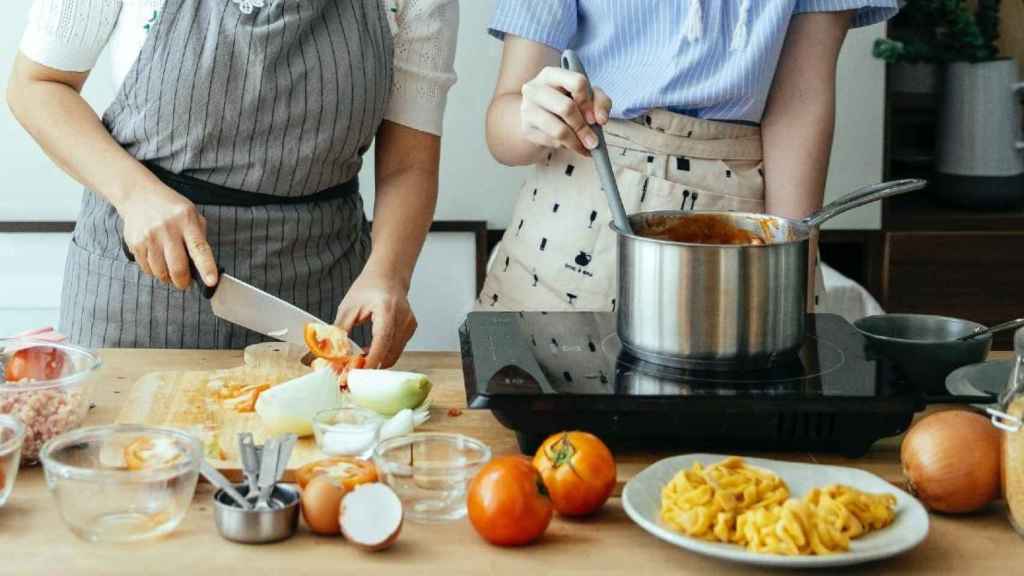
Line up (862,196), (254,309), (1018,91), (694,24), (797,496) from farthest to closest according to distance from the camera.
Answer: (1018,91)
(694,24)
(254,309)
(862,196)
(797,496)

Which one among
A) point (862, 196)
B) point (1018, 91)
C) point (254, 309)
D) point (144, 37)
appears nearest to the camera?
point (862, 196)

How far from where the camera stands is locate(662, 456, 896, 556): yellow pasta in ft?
3.33

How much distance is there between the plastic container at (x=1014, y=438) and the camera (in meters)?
1.06

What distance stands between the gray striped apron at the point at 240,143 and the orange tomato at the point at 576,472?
699 millimetres

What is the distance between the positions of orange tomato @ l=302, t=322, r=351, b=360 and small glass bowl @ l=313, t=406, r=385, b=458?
237 mm

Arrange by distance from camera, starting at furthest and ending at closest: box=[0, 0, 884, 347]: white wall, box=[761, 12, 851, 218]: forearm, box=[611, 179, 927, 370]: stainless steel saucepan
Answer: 1. box=[0, 0, 884, 347]: white wall
2. box=[761, 12, 851, 218]: forearm
3. box=[611, 179, 927, 370]: stainless steel saucepan

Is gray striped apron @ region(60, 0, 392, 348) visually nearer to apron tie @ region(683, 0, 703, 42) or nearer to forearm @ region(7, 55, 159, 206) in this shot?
forearm @ region(7, 55, 159, 206)

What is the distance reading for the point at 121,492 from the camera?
3.44 ft

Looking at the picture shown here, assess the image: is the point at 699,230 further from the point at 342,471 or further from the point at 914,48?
the point at 914,48

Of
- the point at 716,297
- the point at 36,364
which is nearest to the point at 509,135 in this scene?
the point at 716,297

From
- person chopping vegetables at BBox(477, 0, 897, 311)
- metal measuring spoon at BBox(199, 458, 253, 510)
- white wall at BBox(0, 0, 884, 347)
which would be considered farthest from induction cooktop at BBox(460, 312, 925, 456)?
white wall at BBox(0, 0, 884, 347)

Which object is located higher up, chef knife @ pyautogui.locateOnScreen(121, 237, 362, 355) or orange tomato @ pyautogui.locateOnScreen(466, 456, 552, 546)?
chef knife @ pyautogui.locateOnScreen(121, 237, 362, 355)

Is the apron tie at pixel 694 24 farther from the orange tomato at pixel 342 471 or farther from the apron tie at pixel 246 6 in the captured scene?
the orange tomato at pixel 342 471

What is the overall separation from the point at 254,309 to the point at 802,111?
32.4 inches
